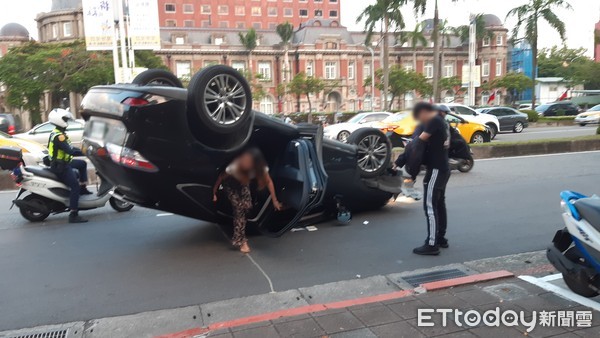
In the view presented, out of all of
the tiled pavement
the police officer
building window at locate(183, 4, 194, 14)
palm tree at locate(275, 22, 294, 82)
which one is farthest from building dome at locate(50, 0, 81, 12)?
the tiled pavement

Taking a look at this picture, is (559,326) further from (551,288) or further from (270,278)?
(270,278)

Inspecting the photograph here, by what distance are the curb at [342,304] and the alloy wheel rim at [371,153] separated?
2.82m

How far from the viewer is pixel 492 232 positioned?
6.40 metres

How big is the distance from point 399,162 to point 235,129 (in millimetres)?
2205

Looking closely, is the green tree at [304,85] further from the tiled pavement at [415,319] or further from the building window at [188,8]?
the tiled pavement at [415,319]

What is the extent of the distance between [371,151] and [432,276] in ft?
9.17

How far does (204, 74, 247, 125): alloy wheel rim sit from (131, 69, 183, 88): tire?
2.60 ft

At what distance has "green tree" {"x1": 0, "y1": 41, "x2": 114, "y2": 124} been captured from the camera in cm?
3816

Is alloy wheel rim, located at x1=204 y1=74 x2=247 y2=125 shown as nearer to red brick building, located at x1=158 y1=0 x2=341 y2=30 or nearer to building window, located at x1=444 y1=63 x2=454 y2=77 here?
building window, located at x1=444 y1=63 x2=454 y2=77

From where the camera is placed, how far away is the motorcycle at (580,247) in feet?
12.5

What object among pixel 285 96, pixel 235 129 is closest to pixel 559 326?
pixel 235 129

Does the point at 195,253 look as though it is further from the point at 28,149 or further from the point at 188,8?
the point at 188,8

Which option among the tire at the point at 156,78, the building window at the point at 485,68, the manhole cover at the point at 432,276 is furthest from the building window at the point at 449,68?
the manhole cover at the point at 432,276

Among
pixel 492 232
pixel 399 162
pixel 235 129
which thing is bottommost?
pixel 492 232
